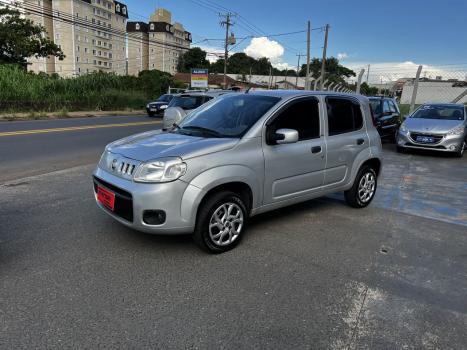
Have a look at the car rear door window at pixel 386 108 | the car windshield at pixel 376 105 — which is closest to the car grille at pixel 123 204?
the car windshield at pixel 376 105

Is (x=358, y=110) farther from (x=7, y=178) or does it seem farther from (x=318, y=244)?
(x=7, y=178)

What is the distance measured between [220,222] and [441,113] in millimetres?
10801

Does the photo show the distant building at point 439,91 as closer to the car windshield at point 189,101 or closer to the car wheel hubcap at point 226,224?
the car windshield at point 189,101

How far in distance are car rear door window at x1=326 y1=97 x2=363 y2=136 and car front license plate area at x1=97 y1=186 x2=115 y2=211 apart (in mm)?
2885

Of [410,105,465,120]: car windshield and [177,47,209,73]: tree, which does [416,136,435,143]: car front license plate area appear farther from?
[177,47,209,73]: tree

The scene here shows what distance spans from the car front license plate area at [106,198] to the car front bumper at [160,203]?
11 centimetres

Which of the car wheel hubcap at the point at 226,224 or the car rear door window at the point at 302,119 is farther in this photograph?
the car rear door window at the point at 302,119

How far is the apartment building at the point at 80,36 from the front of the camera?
85.6 meters

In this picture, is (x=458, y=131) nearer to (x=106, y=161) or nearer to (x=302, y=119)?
(x=302, y=119)

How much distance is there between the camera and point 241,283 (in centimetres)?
345

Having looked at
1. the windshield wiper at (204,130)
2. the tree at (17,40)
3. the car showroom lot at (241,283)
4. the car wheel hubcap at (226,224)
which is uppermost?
the tree at (17,40)

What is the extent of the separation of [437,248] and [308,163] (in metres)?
1.77

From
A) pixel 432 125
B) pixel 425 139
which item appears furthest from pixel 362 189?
pixel 432 125

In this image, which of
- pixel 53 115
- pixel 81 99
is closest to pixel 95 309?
pixel 53 115
